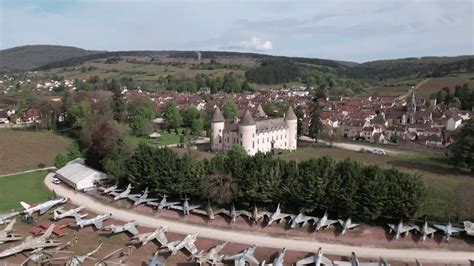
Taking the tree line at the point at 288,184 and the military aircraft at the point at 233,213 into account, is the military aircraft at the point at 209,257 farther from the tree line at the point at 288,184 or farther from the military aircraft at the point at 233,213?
the tree line at the point at 288,184

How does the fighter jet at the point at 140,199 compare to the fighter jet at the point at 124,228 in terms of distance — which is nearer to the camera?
the fighter jet at the point at 124,228

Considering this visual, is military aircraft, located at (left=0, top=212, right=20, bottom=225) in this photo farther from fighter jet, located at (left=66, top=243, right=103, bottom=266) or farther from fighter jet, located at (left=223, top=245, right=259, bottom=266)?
fighter jet, located at (left=223, top=245, right=259, bottom=266)

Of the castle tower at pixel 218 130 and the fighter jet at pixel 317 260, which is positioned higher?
the castle tower at pixel 218 130

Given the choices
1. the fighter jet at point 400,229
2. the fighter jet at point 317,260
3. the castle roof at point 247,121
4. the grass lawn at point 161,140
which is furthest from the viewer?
the grass lawn at point 161,140

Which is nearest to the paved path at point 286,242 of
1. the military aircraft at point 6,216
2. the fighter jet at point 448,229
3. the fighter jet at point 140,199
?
the fighter jet at point 140,199

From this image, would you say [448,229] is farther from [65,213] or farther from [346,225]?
[65,213]

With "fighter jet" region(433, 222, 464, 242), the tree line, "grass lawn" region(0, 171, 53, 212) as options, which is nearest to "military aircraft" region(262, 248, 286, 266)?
the tree line
